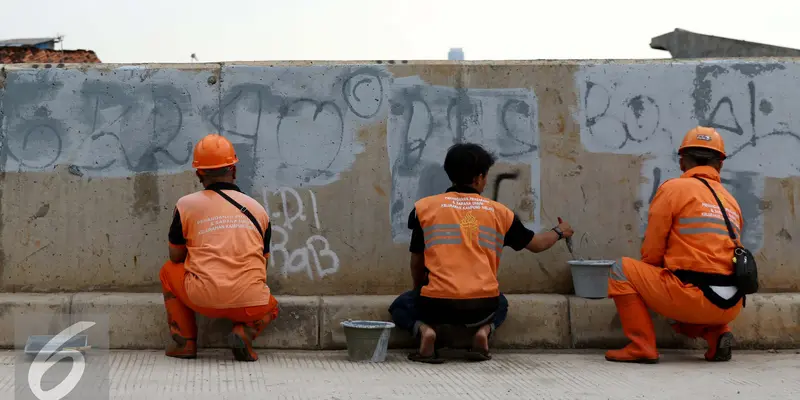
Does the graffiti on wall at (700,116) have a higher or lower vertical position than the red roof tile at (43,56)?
lower

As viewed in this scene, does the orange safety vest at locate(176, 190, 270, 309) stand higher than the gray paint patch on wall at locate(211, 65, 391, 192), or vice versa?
the gray paint patch on wall at locate(211, 65, 391, 192)

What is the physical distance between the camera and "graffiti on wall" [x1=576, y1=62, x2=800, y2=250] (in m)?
6.55

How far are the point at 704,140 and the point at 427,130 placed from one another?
1.80m

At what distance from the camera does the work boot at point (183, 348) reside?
5.79 m

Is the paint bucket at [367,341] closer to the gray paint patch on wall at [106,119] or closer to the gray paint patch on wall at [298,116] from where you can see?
the gray paint patch on wall at [298,116]

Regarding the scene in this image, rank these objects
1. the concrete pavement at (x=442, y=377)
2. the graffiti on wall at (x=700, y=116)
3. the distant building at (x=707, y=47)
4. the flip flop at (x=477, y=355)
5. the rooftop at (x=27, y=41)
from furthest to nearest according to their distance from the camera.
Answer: the rooftop at (x=27, y=41)
the distant building at (x=707, y=47)
the graffiti on wall at (x=700, y=116)
the flip flop at (x=477, y=355)
the concrete pavement at (x=442, y=377)

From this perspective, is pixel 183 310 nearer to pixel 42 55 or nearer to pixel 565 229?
pixel 565 229

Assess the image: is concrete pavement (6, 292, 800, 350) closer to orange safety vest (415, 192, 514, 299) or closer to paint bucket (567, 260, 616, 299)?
paint bucket (567, 260, 616, 299)

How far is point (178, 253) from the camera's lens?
574 centimetres

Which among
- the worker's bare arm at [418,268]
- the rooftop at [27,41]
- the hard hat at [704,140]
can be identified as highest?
the rooftop at [27,41]

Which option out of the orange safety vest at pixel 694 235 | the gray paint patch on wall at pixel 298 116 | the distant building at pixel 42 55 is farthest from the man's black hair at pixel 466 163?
the distant building at pixel 42 55

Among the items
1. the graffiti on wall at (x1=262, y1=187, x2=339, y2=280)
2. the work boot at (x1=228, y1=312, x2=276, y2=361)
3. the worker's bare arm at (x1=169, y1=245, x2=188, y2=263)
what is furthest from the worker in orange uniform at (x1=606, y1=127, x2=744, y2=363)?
the worker's bare arm at (x1=169, y1=245, x2=188, y2=263)

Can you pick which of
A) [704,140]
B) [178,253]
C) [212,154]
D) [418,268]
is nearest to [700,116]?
[704,140]

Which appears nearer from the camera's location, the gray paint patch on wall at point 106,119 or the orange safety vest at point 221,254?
the orange safety vest at point 221,254
